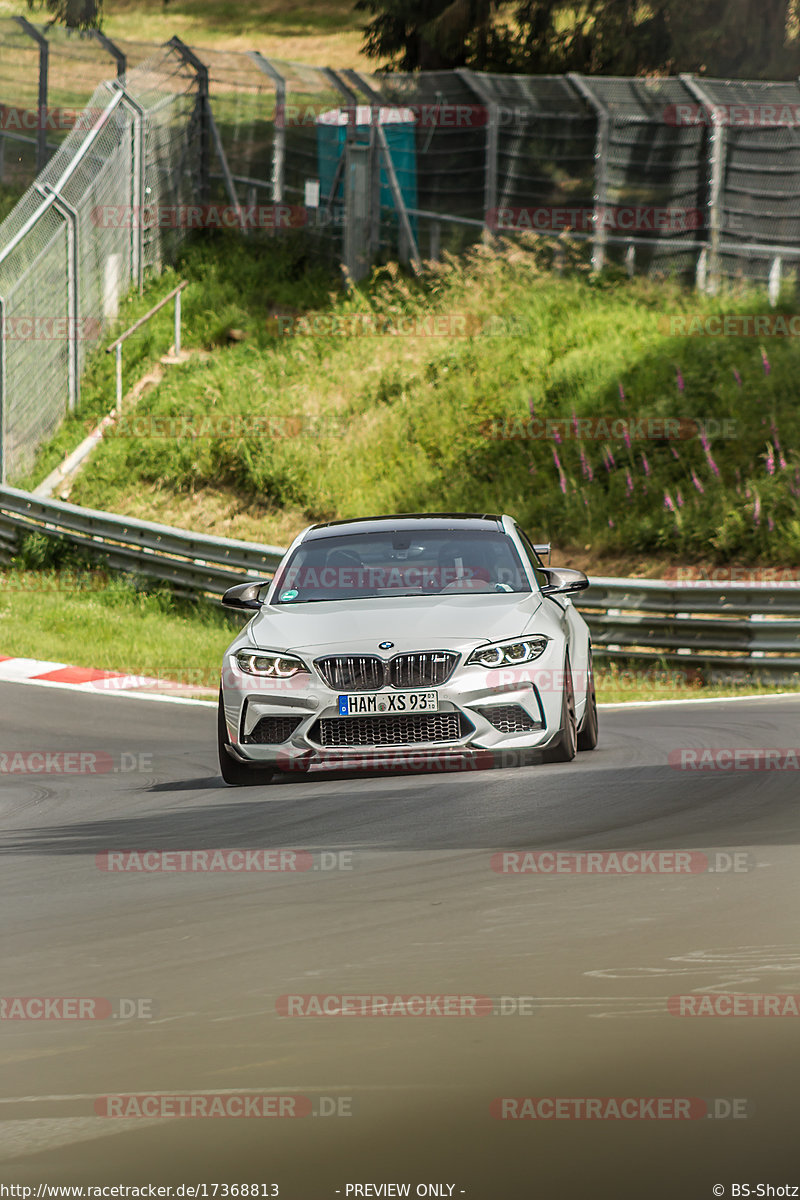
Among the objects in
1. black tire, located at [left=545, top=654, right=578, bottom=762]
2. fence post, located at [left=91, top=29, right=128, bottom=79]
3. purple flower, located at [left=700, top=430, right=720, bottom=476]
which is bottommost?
purple flower, located at [left=700, top=430, right=720, bottom=476]

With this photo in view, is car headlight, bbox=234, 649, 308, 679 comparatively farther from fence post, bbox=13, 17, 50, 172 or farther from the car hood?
fence post, bbox=13, 17, 50, 172

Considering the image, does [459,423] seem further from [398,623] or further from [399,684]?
[399,684]

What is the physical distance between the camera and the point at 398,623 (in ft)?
29.3

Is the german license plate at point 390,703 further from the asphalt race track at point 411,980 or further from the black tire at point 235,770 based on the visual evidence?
the black tire at point 235,770

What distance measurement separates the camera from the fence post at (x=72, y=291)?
24.1m

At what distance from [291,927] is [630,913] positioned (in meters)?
1.26

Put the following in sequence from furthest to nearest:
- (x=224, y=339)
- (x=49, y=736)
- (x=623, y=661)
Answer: (x=224, y=339), (x=623, y=661), (x=49, y=736)

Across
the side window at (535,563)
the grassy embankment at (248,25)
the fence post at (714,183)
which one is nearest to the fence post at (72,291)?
the fence post at (714,183)

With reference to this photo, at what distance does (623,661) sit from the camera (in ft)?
53.0

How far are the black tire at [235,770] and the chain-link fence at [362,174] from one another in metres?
14.9

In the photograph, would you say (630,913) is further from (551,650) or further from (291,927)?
(551,650)

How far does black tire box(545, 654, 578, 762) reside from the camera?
9.03 metres

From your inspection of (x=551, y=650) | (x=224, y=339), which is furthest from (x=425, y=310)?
(x=551, y=650)

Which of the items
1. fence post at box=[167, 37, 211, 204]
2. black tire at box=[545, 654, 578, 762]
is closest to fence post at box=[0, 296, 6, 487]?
fence post at box=[167, 37, 211, 204]
